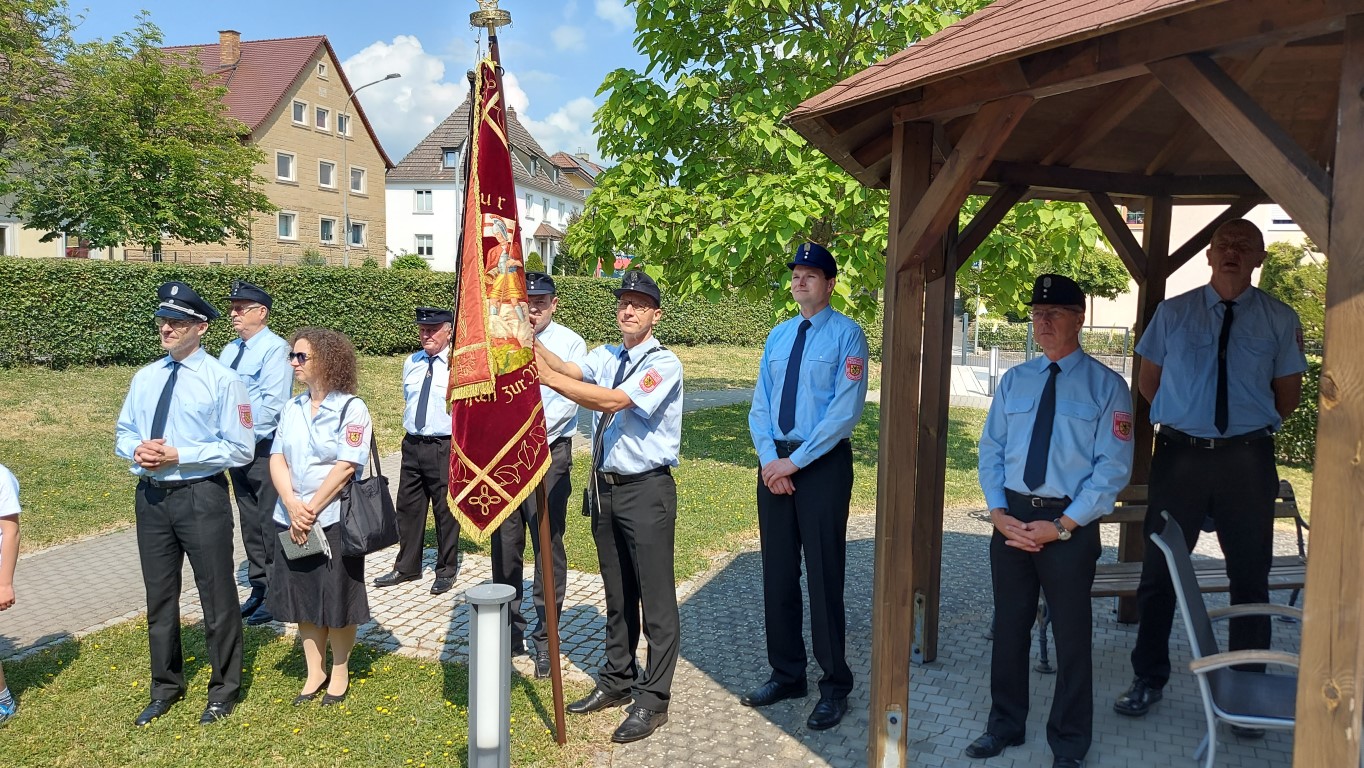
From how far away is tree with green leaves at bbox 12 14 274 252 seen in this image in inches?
953

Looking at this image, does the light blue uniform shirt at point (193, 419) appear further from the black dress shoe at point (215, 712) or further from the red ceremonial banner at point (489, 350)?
the red ceremonial banner at point (489, 350)

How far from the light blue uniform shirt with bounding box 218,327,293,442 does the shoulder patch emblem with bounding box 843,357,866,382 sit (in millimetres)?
3800

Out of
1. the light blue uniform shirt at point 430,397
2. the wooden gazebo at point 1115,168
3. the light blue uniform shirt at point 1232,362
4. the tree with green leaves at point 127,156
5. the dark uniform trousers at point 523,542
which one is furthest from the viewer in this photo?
the tree with green leaves at point 127,156

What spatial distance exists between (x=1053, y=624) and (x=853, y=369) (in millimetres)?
1506

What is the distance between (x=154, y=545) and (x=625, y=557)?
2.39 m

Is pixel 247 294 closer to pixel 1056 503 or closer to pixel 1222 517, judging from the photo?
pixel 1056 503

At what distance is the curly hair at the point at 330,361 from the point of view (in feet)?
15.9

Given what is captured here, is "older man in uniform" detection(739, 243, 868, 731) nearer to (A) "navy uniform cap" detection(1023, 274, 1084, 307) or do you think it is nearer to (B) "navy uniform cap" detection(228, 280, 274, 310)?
(A) "navy uniform cap" detection(1023, 274, 1084, 307)

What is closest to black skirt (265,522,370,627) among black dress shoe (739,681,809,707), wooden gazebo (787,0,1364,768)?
black dress shoe (739,681,809,707)

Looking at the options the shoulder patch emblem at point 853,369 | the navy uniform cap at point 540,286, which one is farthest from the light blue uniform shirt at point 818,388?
the navy uniform cap at point 540,286

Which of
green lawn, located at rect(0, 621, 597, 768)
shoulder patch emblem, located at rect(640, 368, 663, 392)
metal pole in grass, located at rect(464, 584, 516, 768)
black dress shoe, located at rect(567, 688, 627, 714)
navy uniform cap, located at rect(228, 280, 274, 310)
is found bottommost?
green lawn, located at rect(0, 621, 597, 768)

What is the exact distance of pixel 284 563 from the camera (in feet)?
15.8

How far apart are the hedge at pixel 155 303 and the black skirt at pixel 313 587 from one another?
29.8 feet

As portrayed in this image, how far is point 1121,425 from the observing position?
4234 mm
